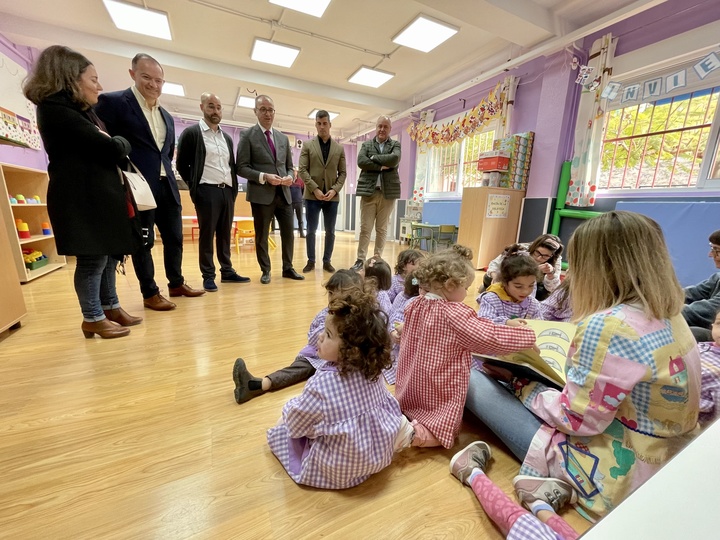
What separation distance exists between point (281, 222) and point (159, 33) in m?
3.15

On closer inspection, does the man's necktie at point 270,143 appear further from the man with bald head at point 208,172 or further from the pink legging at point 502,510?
the pink legging at point 502,510

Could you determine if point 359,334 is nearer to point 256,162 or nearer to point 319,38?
point 256,162

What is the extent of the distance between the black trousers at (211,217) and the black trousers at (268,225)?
10.2 inches

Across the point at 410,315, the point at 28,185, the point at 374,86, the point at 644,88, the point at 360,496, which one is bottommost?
the point at 360,496

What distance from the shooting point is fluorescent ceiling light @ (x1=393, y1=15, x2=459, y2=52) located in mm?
3420

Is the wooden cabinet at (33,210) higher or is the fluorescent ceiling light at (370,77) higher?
the fluorescent ceiling light at (370,77)

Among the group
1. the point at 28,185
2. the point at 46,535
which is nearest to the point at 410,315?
the point at 46,535

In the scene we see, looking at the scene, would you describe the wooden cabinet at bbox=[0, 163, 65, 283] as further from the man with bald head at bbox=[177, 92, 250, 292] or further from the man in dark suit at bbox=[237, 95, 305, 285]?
the man in dark suit at bbox=[237, 95, 305, 285]

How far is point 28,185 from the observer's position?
3.02m

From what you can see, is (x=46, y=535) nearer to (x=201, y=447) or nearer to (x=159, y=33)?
(x=201, y=447)

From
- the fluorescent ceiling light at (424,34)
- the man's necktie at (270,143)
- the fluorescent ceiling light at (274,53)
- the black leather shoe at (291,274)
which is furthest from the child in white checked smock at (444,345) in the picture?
the fluorescent ceiling light at (274,53)

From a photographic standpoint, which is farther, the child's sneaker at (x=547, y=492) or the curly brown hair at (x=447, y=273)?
the curly brown hair at (x=447, y=273)

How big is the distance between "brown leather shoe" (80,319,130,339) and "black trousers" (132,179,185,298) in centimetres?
43

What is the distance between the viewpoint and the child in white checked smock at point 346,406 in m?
0.77
